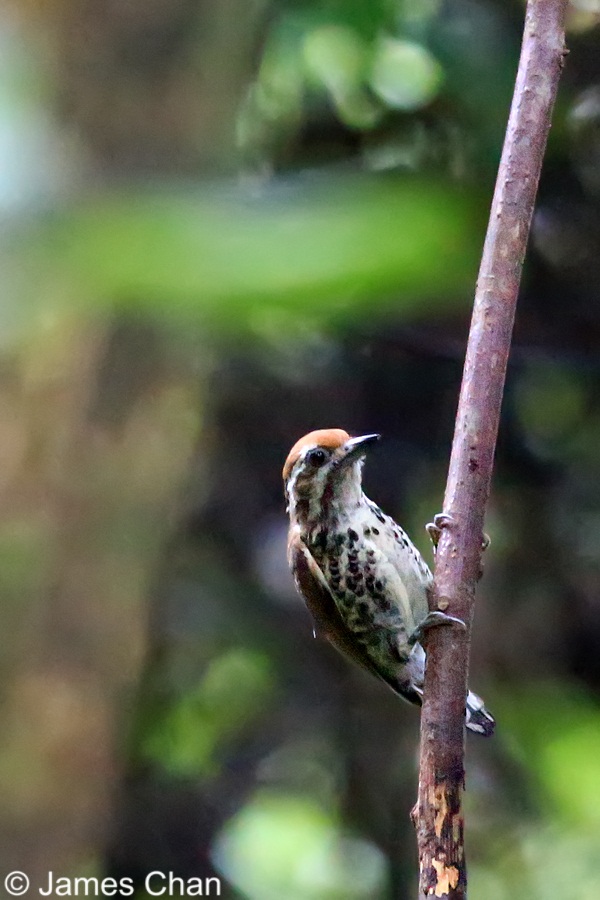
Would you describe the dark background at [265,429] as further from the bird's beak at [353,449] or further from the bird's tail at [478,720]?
the bird's tail at [478,720]

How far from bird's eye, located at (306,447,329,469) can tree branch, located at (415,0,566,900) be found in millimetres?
891

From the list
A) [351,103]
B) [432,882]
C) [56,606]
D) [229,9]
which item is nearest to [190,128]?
[229,9]

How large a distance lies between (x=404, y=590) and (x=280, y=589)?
1.09m

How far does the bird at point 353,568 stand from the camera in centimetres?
249

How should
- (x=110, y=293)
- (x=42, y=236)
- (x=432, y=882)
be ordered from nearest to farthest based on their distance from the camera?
(x=432, y=882), (x=110, y=293), (x=42, y=236)

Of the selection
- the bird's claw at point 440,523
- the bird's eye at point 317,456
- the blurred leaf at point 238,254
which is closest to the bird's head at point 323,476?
the bird's eye at point 317,456

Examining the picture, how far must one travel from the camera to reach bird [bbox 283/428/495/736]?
8.18 feet

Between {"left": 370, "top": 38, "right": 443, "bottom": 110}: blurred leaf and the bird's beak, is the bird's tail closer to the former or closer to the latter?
the bird's beak

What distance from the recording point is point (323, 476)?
8.16 feet

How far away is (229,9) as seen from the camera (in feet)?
10.8

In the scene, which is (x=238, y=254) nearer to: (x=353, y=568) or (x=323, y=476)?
(x=323, y=476)

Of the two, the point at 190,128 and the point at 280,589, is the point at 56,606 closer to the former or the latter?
the point at 280,589

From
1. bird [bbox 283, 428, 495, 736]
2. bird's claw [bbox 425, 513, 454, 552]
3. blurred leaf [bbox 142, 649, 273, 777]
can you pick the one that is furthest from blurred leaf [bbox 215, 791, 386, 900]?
bird's claw [bbox 425, 513, 454, 552]

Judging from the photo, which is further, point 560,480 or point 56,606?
point 560,480
